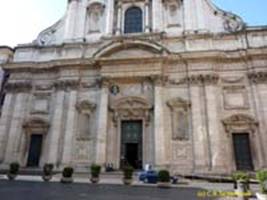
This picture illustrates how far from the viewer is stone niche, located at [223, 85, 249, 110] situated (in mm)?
18016

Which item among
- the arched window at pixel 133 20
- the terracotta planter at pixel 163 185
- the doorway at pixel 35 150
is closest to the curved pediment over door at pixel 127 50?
the arched window at pixel 133 20

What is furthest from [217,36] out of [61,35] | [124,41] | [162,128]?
[61,35]

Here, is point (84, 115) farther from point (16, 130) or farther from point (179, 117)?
point (179, 117)

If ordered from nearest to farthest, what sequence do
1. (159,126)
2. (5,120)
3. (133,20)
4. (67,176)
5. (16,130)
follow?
(67,176)
(159,126)
(16,130)
(5,120)
(133,20)

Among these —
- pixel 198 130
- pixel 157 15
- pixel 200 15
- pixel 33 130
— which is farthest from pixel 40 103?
pixel 200 15

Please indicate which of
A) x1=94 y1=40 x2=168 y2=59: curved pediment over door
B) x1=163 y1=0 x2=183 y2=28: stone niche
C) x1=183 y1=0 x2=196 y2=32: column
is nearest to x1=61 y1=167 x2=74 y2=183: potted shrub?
x1=94 y1=40 x2=168 y2=59: curved pediment over door

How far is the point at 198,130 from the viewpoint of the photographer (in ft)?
57.4

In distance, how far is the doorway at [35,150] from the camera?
19000 mm

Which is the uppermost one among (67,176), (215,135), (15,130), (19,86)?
(19,86)

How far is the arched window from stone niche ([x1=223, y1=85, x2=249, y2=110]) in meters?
7.87

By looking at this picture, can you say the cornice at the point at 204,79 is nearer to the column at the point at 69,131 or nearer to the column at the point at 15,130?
the column at the point at 69,131

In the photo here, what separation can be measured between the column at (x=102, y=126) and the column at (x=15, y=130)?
18.1 feet

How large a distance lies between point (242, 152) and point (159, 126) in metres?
5.15

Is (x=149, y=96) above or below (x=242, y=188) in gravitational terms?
above
